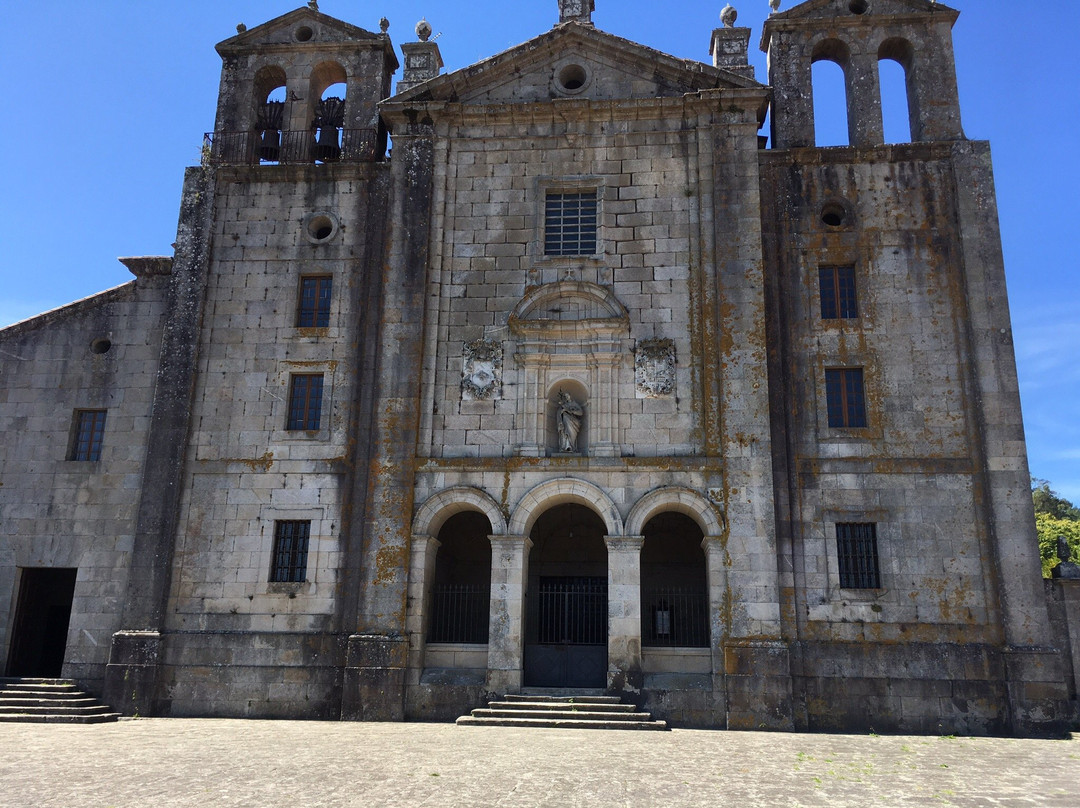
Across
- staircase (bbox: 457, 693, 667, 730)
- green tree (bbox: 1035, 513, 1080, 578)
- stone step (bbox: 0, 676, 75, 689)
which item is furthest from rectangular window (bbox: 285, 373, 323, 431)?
green tree (bbox: 1035, 513, 1080, 578)

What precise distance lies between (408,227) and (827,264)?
10524mm

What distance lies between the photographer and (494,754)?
1318 centimetres

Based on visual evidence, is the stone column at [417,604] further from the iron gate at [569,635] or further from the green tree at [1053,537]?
the green tree at [1053,537]

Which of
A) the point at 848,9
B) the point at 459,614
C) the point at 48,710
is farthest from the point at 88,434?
the point at 848,9

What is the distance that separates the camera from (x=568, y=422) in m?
20.5

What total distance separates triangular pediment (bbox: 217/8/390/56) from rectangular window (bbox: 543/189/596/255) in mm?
7496

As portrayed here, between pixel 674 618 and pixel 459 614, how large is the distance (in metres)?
5.39

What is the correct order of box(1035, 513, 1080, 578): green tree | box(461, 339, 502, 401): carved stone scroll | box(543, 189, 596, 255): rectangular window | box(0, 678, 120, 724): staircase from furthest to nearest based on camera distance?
box(1035, 513, 1080, 578): green tree < box(543, 189, 596, 255): rectangular window < box(461, 339, 502, 401): carved stone scroll < box(0, 678, 120, 724): staircase

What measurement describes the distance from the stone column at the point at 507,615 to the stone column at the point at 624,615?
199cm

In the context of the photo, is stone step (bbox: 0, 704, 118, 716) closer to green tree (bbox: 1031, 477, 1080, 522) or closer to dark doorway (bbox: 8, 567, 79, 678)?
dark doorway (bbox: 8, 567, 79, 678)

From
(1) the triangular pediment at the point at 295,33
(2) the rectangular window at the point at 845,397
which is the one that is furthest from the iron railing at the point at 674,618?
(1) the triangular pediment at the point at 295,33

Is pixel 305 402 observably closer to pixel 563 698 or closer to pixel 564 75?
pixel 563 698

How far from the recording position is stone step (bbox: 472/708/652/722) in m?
17.5

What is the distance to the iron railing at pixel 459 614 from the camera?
2120 cm
